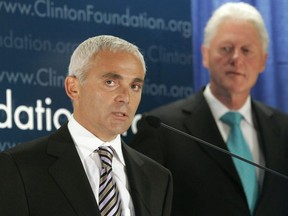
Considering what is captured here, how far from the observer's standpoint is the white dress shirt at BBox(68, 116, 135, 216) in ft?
10.4

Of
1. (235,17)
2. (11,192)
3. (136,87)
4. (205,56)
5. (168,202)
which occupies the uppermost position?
(235,17)

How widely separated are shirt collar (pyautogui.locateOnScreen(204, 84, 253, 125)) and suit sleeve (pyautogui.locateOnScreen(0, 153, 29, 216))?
164 centimetres

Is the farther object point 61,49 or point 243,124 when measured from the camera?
point 243,124

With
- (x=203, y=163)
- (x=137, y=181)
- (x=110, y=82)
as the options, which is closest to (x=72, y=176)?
(x=137, y=181)

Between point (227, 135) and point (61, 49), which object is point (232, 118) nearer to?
point (227, 135)

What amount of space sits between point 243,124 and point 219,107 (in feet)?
0.51

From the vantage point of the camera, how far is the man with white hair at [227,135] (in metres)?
4.21

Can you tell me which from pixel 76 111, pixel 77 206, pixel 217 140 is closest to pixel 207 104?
pixel 217 140

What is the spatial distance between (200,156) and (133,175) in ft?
3.47

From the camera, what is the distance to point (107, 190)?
10.3ft

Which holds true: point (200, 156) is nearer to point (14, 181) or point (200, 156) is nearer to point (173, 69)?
point (173, 69)

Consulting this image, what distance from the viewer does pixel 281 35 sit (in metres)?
4.90

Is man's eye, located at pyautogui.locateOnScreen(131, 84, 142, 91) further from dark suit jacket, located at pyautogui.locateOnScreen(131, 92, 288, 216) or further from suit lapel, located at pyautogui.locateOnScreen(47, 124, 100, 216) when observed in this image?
dark suit jacket, located at pyautogui.locateOnScreen(131, 92, 288, 216)

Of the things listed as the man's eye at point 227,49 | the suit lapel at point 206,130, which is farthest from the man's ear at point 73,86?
the man's eye at point 227,49
